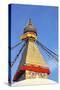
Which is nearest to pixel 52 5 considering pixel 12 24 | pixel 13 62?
pixel 12 24

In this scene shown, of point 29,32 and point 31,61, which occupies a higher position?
point 29,32

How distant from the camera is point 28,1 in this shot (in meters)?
2.29

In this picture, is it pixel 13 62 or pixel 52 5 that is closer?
pixel 13 62

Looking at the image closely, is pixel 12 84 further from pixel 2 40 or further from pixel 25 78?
pixel 2 40

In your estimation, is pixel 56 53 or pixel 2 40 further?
pixel 56 53

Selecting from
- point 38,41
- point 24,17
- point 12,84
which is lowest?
point 12,84

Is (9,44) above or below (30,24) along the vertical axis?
below

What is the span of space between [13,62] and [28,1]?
1.51ft

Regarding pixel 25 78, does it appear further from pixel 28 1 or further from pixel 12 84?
pixel 28 1

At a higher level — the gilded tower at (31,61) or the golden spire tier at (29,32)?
the golden spire tier at (29,32)

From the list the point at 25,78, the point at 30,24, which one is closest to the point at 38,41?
the point at 30,24

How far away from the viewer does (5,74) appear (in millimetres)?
2219

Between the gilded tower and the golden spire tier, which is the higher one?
the golden spire tier

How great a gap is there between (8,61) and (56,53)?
0.39 meters
